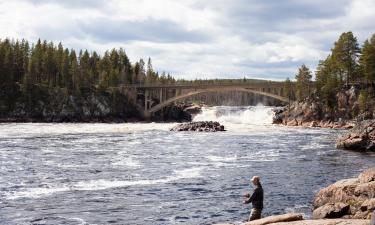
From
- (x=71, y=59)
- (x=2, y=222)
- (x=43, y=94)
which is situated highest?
(x=71, y=59)

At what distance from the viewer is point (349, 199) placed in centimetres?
2152

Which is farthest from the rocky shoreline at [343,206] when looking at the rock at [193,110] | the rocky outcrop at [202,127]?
the rock at [193,110]

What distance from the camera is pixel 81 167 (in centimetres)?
3725

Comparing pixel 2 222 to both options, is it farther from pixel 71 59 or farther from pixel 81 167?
pixel 71 59

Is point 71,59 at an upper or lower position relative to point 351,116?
upper

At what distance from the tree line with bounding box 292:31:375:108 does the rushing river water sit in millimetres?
41703

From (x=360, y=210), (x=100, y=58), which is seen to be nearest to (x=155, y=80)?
(x=100, y=58)

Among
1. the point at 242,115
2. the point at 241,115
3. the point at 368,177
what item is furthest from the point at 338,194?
the point at 241,115

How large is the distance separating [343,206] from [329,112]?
263 ft

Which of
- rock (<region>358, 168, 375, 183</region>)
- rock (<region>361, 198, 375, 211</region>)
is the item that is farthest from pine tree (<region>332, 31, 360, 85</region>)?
rock (<region>361, 198, 375, 211</region>)

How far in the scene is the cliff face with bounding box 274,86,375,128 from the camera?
3711 inches

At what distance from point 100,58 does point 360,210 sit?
473 ft

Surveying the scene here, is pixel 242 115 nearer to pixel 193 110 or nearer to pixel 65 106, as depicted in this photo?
pixel 193 110

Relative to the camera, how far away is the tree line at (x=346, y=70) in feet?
308
